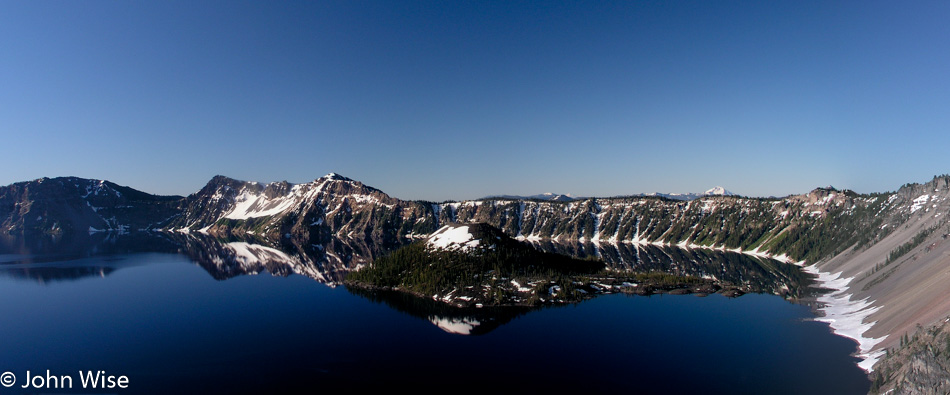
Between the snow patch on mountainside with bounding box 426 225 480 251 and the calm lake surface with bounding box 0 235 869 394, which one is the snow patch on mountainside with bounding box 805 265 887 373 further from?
the snow patch on mountainside with bounding box 426 225 480 251

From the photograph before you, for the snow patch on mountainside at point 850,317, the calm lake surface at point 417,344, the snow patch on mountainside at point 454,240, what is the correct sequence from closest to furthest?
1. the calm lake surface at point 417,344
2. the snow patch on mountainside at point 850,317
3. the snow patch on mountainside at point 454,240

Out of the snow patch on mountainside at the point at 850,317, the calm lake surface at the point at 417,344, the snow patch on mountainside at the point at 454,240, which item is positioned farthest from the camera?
the snow patch on mountainside at the point at 454,240

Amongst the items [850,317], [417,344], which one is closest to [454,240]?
[417,344]

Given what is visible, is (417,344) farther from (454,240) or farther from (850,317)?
(850,317)

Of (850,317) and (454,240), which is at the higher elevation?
(454,240)

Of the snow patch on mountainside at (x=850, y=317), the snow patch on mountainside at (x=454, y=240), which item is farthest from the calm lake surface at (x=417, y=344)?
the snow patch on mountainside at (x=454, y=240)

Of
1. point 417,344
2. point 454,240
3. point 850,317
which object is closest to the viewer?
point 417,344

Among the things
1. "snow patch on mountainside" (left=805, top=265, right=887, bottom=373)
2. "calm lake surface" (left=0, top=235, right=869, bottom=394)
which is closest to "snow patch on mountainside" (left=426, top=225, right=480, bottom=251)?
"calm lake surface" (left=0, top=235, right=869, bottom=394)

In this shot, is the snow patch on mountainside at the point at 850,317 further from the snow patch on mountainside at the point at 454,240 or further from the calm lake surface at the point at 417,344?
the snow patch on mountainside at the point at 454,240

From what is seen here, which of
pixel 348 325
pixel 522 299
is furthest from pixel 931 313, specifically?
pixel 348 325
